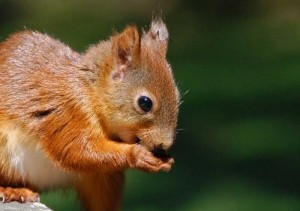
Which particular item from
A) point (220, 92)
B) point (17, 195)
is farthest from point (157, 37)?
point (220, 92)

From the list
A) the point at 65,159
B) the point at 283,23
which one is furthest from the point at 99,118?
the point at 283,23

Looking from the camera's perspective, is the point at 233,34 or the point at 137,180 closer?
the point at 137,180

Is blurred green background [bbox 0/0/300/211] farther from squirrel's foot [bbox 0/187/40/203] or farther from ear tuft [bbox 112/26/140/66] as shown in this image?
ear tuft [bbox 112/26/140/66]

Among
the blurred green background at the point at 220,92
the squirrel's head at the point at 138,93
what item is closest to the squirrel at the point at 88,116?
the squirrel's head at the point at 138,93

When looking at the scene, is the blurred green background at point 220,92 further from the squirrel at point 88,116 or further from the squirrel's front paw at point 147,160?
the squirrel's front paw at point 147,160

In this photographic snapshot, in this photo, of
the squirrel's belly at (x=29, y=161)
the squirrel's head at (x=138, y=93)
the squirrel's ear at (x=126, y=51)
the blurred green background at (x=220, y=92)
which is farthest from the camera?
the blurred green background at (x=220, y=92)

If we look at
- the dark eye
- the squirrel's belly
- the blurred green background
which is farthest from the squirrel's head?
the blurred green background

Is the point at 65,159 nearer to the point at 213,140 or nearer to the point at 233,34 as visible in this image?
the point at 213,140
